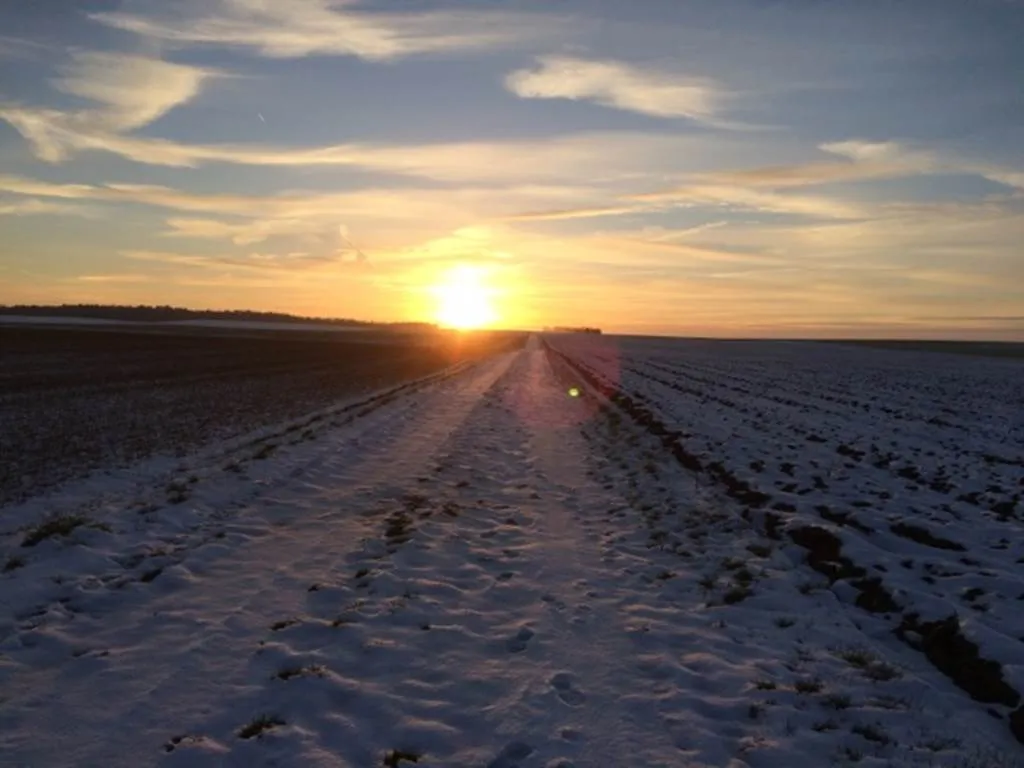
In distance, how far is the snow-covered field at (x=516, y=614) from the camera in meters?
5.50

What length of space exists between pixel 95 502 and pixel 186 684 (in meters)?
7.34

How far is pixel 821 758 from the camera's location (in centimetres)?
528

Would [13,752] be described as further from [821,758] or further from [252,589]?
[821,758]

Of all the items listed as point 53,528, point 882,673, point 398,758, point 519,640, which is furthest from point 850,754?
point 53,528

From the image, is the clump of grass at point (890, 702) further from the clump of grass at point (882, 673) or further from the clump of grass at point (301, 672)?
the clump of grass at point (301, 672)

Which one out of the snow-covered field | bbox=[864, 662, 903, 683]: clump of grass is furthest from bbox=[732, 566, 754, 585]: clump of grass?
bbox=[864, 662, 903, 683]: clump of grass

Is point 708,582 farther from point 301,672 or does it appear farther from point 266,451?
point 266,451

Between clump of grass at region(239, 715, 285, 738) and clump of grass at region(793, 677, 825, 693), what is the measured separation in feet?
13.9

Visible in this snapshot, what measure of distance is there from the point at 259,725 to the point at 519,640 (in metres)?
2.62

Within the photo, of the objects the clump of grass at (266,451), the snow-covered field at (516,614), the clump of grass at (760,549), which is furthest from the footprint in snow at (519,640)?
the clump of grass at (266,451)

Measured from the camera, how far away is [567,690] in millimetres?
6258

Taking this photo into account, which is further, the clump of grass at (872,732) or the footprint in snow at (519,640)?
the footprint in snow at (519,640)

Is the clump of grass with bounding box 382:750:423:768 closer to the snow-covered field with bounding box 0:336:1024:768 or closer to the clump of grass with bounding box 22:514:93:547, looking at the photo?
the snow-covered field with bounding box 0:336:1024:768

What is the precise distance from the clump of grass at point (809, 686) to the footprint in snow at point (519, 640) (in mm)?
2447
